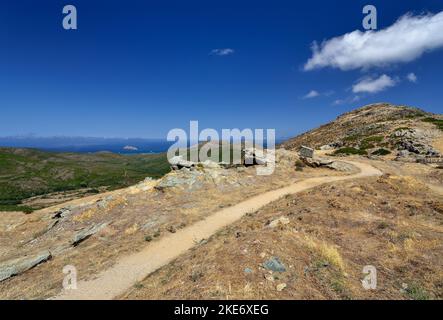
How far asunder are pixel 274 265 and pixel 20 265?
15957 mm

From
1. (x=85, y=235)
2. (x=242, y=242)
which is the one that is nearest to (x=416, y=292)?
(x=242, y=242)

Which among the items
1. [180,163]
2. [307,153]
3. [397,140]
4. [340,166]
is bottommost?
[340,166]

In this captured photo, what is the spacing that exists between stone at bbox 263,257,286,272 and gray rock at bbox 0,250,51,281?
1524 cm

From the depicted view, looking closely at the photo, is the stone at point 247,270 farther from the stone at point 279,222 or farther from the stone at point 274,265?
the stone at point 279,222

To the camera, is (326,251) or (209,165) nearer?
(326,251)

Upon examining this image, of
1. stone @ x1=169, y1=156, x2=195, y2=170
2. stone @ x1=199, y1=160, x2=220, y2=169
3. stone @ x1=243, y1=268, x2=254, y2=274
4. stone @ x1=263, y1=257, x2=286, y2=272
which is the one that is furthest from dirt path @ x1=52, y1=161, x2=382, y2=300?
stone @ x1=169, y1=156, x2=195, y2=170

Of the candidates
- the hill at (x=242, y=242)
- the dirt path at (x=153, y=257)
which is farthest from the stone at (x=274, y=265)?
the dirt path at (x=153, y=257)

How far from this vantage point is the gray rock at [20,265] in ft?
56.5

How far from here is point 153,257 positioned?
1692cm

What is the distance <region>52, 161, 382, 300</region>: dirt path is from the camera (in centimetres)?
1354

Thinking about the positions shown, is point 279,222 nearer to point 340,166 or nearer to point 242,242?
point 242,242

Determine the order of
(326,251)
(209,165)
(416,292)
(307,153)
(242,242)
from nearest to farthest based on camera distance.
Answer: (416,292) < (326,251) < (242,242) < (209,165) < (307,153)

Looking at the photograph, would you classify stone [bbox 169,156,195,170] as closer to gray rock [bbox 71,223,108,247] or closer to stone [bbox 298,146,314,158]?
gray rock [bbox 71,223,108,247]
